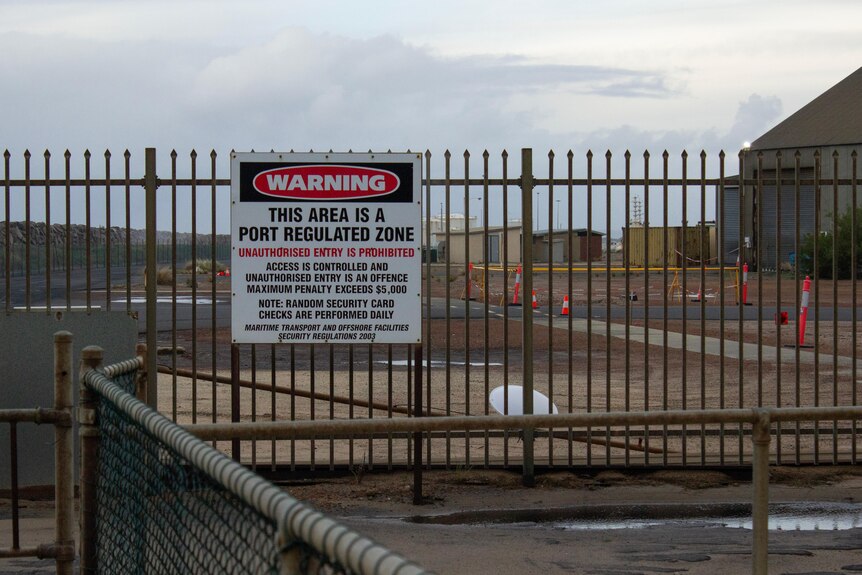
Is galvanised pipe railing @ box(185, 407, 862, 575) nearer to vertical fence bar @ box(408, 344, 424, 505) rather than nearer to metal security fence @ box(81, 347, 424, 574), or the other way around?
metal security fence @ box(81, 347, 424, 574)

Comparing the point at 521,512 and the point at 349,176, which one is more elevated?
the point at 349,176

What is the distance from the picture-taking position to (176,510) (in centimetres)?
321

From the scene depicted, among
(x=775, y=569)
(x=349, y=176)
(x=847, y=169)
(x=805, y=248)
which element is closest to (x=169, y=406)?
(x=349, y=176)

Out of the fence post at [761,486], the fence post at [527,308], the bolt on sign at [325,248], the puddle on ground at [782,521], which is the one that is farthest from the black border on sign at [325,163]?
the fence post at [761,486]

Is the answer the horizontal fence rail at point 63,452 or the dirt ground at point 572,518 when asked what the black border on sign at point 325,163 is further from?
the horizontal fence rail at point 63,452

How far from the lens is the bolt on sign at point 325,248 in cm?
838

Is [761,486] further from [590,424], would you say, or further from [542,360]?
[542,360]

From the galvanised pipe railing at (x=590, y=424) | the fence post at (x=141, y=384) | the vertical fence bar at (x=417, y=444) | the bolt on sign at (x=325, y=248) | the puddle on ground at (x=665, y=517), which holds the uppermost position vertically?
the bolt on sign at (x=325, y=248)

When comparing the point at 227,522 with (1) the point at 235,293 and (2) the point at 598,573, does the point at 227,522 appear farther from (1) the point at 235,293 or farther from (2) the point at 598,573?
(1) the point at 235,293

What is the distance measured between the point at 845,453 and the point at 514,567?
4.14 m

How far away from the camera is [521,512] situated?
816cm

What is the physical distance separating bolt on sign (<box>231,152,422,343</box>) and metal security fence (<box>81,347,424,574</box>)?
113 inches

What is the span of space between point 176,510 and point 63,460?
7.09 ft

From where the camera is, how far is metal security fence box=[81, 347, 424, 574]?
78.5 inches
